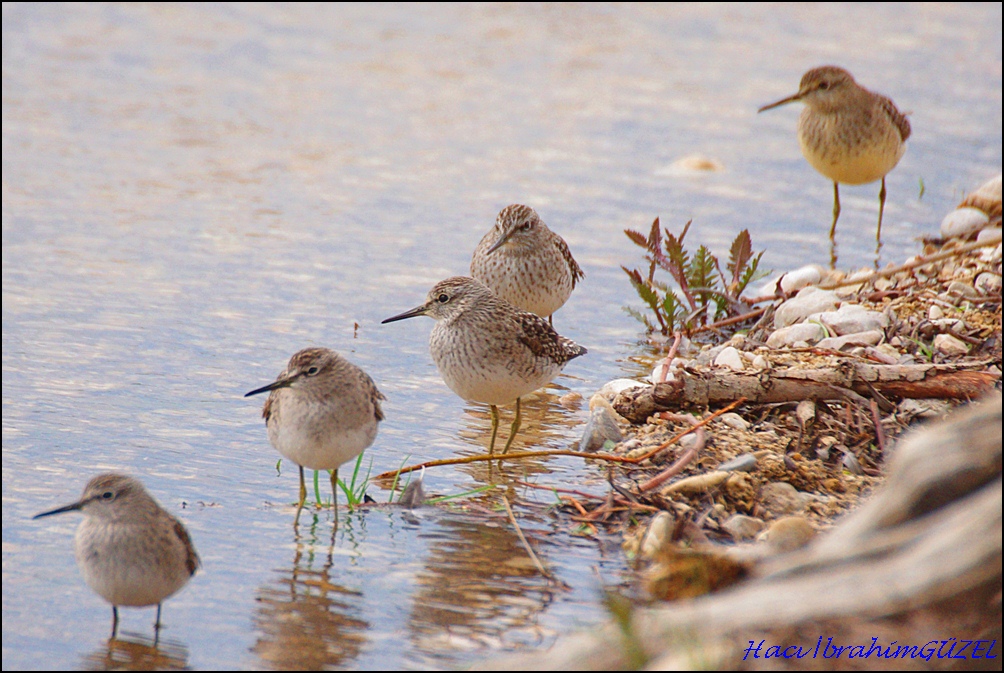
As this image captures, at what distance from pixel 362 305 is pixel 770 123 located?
845 cm

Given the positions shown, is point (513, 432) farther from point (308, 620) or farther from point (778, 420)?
point (308, 620)

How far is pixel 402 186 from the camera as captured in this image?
1227 cm

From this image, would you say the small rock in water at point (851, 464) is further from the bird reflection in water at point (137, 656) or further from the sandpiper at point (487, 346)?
the bird reflection in water at point (137, 656)

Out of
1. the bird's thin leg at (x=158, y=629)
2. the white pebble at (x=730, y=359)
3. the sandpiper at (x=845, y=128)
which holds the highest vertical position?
the sandpiper at (x=845, y=128)

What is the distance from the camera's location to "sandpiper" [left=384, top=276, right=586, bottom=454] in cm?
667

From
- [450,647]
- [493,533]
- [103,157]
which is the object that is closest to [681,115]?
[103,157]

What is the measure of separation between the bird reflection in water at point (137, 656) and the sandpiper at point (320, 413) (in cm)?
117

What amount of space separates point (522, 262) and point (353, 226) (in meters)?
3.00

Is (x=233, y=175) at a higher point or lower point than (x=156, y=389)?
higher

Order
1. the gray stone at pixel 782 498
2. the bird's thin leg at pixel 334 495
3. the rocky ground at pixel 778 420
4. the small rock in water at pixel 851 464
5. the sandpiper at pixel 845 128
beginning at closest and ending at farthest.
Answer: the rocky ground at pixel 778 420 → the bird's thin leg at pixel 334 495 → the gray stone at pixel 782 498 → the small rock in water at pixel 851 464 → the sandpiper at pixel 845 128

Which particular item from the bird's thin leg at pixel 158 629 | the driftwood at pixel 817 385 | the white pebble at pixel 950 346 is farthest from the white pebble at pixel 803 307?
the bird's thin leg at pixel 158 629

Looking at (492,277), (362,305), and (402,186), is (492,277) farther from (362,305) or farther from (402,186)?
(402,186)

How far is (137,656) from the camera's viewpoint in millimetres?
4492

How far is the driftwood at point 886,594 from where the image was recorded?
3.29m
